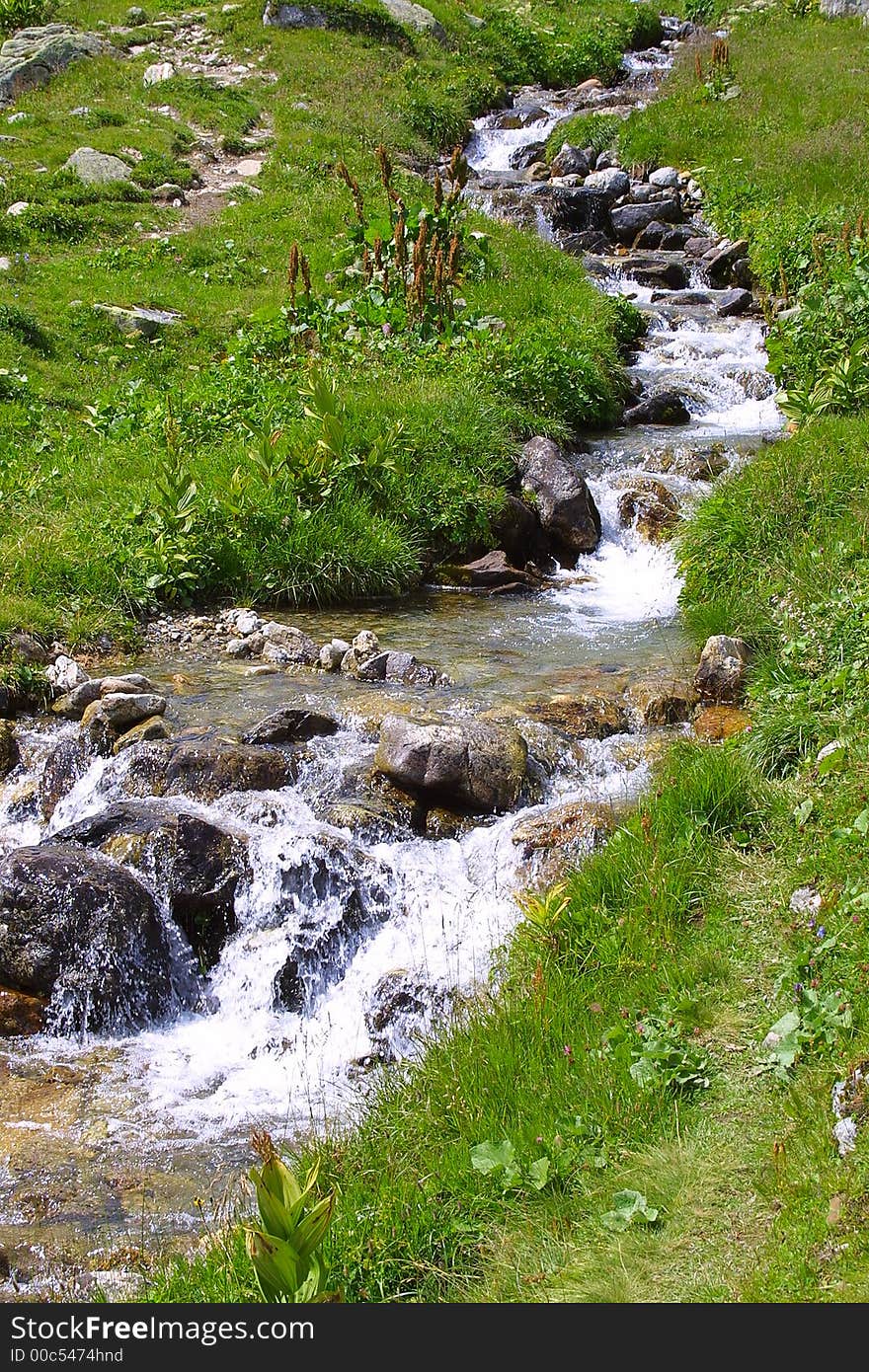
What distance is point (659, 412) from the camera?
1537 centimetres

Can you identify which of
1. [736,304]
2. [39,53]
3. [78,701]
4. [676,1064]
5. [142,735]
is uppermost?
[39,53]

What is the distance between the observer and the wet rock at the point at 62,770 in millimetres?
8102

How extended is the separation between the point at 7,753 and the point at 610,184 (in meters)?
20.0

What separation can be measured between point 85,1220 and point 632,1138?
2.44m

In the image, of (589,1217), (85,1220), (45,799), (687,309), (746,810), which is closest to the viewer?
(589,1217)

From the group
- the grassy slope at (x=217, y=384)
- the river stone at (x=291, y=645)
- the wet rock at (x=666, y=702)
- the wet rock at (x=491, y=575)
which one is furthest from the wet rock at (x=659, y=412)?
the wet rock at (x=666, y=702)

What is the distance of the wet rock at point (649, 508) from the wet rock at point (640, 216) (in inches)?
448

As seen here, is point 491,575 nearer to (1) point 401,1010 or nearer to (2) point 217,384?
(2) point 217,384

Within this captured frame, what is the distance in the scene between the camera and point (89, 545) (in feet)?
35.3

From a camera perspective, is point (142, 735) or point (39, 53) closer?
point (142, 735)

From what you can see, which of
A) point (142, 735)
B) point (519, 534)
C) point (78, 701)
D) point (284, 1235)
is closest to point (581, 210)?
point (519, 534)

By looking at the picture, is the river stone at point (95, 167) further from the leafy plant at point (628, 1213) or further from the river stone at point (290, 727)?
the leafy plant at point (628, 1213)

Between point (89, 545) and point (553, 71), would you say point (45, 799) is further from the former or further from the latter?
point (553, 71)
